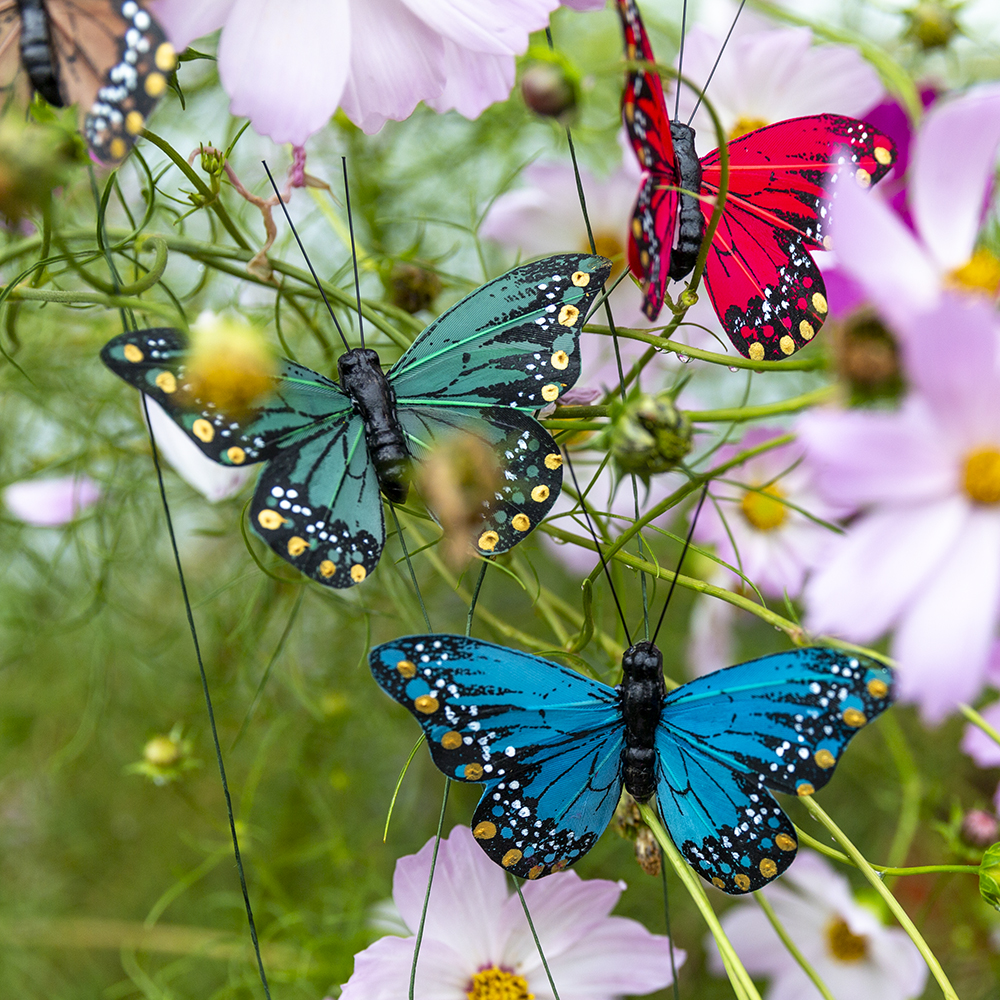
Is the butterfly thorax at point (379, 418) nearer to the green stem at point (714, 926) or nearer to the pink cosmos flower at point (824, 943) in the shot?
the green stem at point (714, 926)

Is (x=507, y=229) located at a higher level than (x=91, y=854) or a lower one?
higher

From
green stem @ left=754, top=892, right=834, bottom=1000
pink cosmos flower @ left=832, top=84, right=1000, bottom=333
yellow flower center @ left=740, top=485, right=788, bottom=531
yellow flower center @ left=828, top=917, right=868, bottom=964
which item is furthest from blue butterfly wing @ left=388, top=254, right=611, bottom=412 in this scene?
yellow flower center @ left=828, top=917, right=868, bottom=964

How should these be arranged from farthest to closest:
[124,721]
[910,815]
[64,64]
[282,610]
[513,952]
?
[124,721], [282,610], [910,815], [513,952], [64,64]

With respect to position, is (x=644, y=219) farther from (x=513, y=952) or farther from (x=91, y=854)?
(x=91, y=854)

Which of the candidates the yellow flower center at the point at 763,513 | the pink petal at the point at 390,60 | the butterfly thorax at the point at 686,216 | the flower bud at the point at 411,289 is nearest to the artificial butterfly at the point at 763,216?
the butterfly thorax at the point at 686,216

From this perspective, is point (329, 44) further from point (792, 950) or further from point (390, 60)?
point (792, 950)

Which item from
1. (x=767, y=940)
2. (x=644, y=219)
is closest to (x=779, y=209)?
(x=644, y=219)
